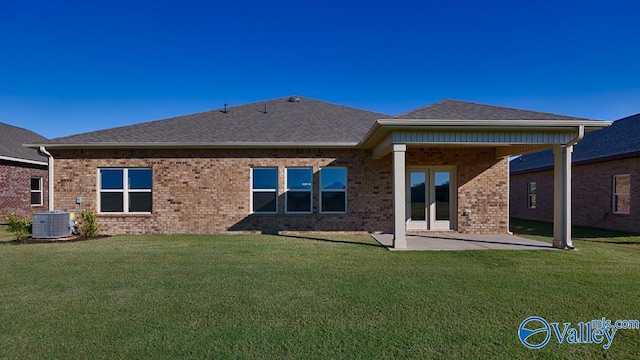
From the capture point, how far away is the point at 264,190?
39.5 ft

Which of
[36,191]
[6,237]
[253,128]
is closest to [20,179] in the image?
[36,191]

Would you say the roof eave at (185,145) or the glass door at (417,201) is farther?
the glass door at (417,201)

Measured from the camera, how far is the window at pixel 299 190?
12.0 m

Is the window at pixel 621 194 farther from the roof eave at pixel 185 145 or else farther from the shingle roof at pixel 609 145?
the roof eave at pixel 185 145

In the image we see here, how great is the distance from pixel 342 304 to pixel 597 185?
615 inches

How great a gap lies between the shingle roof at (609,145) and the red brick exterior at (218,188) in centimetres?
596

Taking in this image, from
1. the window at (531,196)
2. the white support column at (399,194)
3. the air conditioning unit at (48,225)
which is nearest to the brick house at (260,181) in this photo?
the air conditioning unit at (48,225)

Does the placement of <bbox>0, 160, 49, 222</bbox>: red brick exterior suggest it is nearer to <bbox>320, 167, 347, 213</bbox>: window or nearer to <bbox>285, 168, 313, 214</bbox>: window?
<bbox>285, 168, 313, 214</bbox>: window

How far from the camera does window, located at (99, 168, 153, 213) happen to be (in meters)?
12.0

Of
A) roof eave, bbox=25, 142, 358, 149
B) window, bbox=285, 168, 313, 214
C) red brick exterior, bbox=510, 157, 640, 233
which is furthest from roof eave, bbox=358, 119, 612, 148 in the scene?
red brick exterior, bbox=510, 157, 640, 233

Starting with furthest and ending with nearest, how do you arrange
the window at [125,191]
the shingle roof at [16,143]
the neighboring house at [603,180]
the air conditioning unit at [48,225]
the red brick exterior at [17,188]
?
the shingle roof at [16,143] → the red brick exterior at [17,188] → the neighboring house at [603,180] → the window at [125,191] → the air conditioning unit at [48,225]

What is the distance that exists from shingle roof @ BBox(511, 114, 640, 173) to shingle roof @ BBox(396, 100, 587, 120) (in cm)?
701

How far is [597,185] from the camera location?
49.8 feet

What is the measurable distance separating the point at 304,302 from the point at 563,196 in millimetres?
7882
